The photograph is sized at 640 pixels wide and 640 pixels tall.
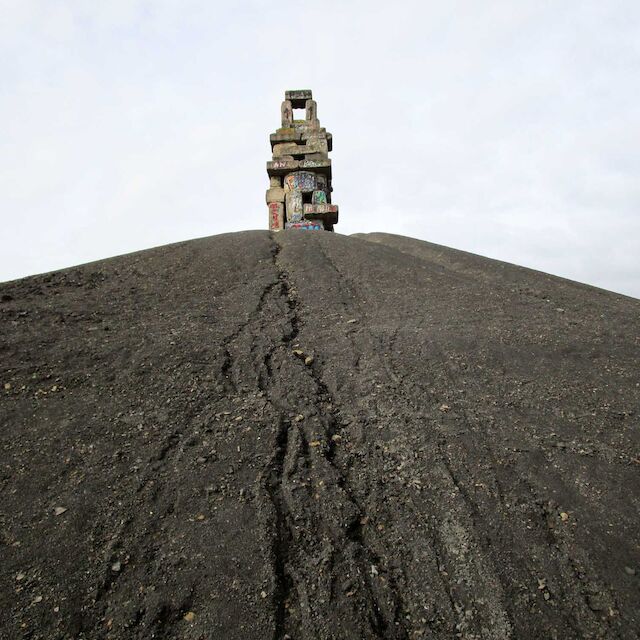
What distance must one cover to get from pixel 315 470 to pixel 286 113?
15.6 metres

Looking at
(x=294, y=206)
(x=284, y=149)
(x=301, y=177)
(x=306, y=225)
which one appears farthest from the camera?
(x=284, y=149)

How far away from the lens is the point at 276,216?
15305mm

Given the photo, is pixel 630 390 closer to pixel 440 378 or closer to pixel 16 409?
pixel 440 378

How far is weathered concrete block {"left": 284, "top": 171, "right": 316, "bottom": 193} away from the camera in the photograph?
15352mm

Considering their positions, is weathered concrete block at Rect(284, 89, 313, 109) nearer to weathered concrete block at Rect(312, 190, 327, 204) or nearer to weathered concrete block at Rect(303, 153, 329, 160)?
weathered concrete block at Rect(303, 153, 329, 160)

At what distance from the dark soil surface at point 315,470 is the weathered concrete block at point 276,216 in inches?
324

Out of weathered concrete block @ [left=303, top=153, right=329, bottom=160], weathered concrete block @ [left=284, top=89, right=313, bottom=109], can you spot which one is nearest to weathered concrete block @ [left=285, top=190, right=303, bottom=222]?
weathered concrete block @ [left=303, top=153, right=329, bottom=160]

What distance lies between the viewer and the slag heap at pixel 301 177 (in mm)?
15094

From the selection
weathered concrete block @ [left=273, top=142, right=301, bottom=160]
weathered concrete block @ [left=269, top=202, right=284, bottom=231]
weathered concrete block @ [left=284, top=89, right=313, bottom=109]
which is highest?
weathered concrete block @ [left=284, top=89, right=313, bottom=109]

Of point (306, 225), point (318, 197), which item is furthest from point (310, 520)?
point (318, 197)

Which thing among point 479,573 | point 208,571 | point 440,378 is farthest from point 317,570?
point 440,378

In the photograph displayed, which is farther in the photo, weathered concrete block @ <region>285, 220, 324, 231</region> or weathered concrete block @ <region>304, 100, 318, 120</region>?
weathered concrete block @ <region>304, 100, 318, 120</region>

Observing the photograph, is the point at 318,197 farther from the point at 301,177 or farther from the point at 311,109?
the point at 311,109

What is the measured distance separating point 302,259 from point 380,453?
6131 millimetres
